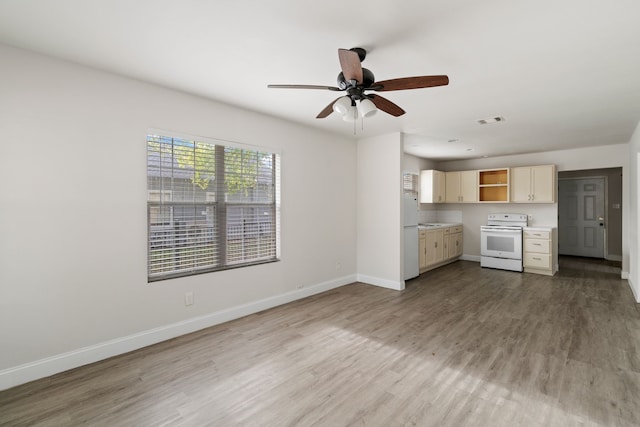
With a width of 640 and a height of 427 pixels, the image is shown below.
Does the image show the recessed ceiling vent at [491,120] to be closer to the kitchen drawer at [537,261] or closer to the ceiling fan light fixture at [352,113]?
the ceiling fan light fixture at [352,113]

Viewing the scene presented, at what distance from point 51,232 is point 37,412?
1.30m

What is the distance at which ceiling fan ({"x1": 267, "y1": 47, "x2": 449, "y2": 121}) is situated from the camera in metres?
1.97

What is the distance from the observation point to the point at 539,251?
5.83 m

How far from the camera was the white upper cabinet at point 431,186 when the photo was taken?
6.91m

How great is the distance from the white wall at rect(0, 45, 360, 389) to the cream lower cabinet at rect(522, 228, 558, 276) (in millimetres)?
5745

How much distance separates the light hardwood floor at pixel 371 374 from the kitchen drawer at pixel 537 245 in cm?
189

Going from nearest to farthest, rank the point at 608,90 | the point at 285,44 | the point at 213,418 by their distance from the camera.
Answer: the point at 213,418, the point at 285,44, the point at 608,90

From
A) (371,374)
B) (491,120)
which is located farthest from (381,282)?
(491,120)

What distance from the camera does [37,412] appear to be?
6.47 ft

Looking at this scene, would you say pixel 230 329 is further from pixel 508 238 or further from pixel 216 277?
pixel 508 238

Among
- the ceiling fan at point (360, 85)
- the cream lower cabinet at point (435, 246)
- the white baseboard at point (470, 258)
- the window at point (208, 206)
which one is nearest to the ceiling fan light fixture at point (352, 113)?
the ceiling fan at point (360, 85)

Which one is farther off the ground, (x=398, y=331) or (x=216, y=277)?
(x=216, y=277)

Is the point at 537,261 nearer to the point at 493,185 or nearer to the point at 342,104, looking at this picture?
the point at 493,185

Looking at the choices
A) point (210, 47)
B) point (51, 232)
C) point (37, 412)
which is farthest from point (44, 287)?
point (210, 47)
